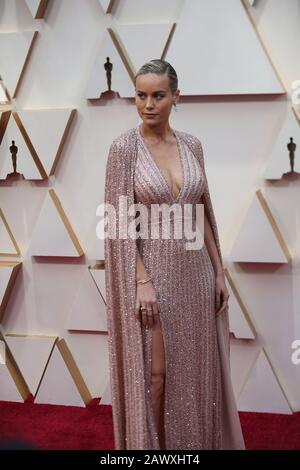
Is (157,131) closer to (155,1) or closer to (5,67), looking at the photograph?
(155,1)

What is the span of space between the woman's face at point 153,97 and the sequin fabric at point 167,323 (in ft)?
0.32

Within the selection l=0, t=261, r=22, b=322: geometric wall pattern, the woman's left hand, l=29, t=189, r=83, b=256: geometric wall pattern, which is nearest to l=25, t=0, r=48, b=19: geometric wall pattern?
l=29, t=189, r=83, b=256: geometric wall pattern

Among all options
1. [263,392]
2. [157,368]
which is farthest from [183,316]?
[263,392]

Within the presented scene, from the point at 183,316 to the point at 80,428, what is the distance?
1.02 metres

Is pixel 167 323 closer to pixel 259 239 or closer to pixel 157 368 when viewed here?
pixel 157 368

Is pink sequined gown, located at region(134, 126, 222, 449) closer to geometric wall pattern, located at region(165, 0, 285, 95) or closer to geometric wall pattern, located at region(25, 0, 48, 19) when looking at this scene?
geometric wall pattern, located at region(165, 0, 285, 95)

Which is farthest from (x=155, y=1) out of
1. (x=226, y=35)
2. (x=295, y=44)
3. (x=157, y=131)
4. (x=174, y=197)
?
(x=174, y=197)

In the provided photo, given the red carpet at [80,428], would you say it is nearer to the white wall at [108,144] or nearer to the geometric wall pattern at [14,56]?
the white wall at [108,144]

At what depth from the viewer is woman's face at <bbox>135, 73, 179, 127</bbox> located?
2.18m

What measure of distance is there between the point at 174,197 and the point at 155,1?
1.16 metres

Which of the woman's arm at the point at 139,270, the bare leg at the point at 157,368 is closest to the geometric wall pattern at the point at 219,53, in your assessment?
the woman's arm at the point at 139,270

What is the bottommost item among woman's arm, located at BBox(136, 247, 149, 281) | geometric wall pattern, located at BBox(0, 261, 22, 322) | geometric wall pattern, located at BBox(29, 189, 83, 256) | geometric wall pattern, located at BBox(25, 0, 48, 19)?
woman's arm, located at BBox(136, 247, 149, 281)

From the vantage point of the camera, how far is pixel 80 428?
2.99 metres

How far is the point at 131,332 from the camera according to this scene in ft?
7.31
